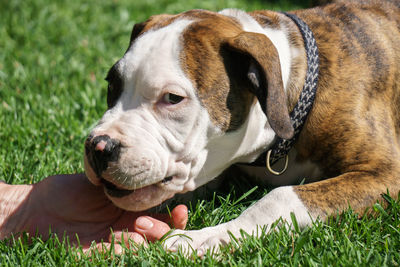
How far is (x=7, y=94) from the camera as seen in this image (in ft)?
18.1

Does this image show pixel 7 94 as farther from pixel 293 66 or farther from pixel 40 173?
pixel 293 66

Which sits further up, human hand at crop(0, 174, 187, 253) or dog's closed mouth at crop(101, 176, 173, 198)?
dog's closed mouth at crop(101, 176, 173, 198)

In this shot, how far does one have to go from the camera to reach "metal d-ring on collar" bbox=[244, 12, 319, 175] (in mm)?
3525

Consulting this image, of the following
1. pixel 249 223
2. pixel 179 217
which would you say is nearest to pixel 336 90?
pixel 249 223

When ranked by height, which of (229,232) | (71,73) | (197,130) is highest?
(197,130)

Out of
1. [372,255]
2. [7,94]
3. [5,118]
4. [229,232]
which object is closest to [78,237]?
[229,232]

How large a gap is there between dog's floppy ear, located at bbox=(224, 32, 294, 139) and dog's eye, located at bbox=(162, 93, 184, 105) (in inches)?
15.5

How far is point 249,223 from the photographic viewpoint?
3129mm

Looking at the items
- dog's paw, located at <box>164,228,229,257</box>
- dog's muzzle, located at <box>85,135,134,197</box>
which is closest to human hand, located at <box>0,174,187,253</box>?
dog's paw, located at <box>164,228,229,257</box>

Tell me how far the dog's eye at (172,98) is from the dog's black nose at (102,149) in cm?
37

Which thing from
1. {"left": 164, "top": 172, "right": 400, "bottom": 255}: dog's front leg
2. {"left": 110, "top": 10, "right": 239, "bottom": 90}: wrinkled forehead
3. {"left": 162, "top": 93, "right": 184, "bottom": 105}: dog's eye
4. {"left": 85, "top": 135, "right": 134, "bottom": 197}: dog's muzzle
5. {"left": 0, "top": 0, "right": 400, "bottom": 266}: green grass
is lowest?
{"left": 0, "top": 0, "right": 400, "bottom": 266}: green grass

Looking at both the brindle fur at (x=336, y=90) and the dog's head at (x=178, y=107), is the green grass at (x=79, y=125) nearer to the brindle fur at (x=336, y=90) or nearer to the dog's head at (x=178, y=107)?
the brindle fur at (x=336, y=90)

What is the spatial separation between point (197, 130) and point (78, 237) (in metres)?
0.85

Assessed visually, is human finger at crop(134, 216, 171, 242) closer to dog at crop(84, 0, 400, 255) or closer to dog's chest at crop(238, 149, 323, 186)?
dog at crop(84, 0, 400, 255)
